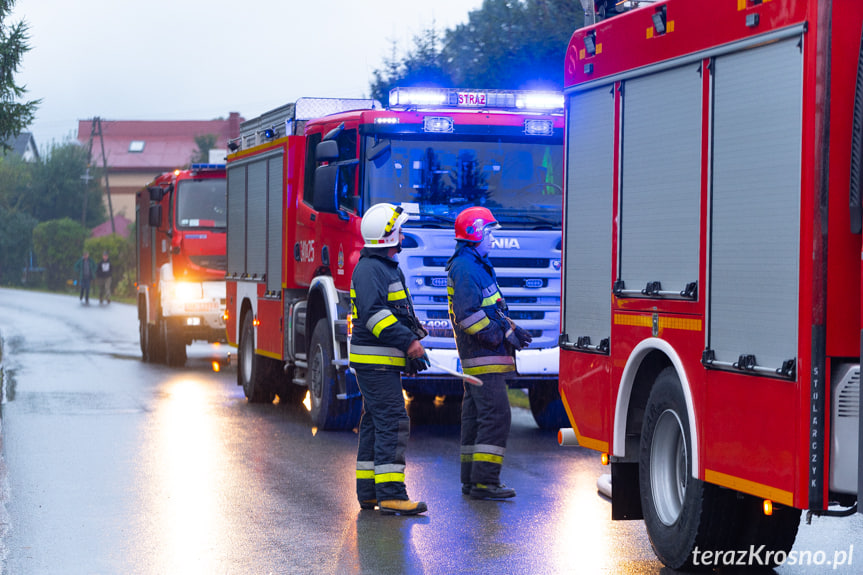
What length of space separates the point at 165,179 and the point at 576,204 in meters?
15.7

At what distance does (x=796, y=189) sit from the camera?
5.88 m

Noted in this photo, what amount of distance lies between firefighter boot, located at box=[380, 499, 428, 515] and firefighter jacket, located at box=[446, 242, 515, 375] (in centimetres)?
113

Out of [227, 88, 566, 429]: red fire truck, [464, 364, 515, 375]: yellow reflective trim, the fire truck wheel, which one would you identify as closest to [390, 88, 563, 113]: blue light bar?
[227, 88, 566, 429]: red fire truck

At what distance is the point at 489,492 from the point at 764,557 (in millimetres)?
2688

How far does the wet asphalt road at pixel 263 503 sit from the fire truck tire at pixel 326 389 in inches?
9.3

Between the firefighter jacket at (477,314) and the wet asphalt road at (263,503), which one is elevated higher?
the firefighter jacket at (477,314)

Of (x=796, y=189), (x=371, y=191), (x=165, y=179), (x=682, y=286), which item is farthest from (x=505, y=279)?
(x=165, y=179)

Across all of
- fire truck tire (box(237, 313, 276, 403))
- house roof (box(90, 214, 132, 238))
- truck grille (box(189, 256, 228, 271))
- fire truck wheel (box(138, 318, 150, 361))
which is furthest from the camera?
house roof (box(90, 214, 132, 238))

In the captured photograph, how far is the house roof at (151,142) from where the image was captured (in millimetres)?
115562

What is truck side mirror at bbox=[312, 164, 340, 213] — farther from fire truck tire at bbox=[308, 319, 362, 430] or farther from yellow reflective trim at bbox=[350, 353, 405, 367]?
yellow reflective trim at bbox=[350, 353, 405, 367]

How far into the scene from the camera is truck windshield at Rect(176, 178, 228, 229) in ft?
70.8

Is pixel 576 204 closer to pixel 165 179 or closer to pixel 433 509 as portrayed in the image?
pixel 433 509

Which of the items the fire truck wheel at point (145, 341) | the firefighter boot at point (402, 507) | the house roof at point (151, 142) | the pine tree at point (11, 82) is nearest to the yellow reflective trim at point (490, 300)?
the firefighter boot at point (402, 507)

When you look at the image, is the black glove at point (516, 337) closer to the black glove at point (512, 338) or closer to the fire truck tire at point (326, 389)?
the black glove at point (512, 338)
